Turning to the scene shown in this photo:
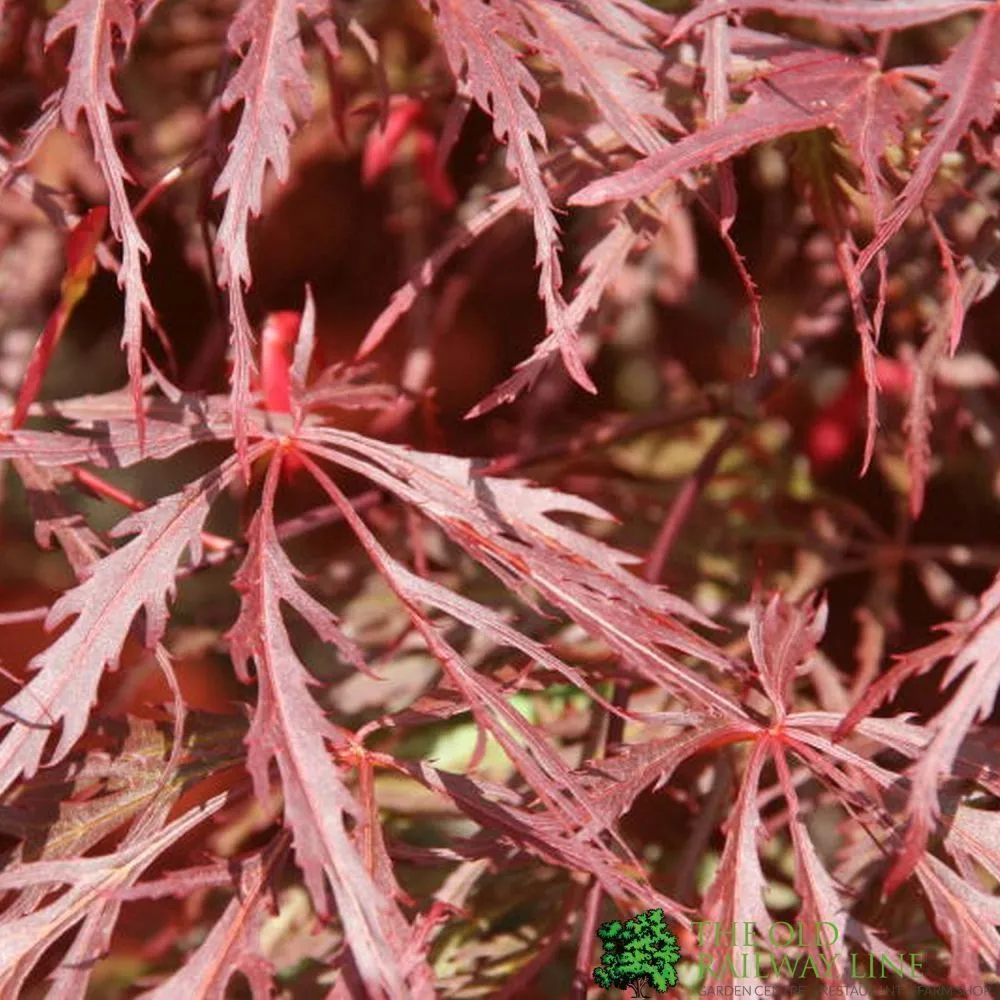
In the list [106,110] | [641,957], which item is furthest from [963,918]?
[106,110]

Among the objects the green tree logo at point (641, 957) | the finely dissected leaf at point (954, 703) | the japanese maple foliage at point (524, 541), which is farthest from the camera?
the green tree logo at point (641, 957)

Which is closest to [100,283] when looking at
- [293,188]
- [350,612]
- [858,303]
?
[293,188]

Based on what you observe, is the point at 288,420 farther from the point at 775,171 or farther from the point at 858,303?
the point at 775,171

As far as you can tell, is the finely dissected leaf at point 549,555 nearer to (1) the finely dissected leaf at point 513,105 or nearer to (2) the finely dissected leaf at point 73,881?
(1) the finely dissected leaf at point 513,105

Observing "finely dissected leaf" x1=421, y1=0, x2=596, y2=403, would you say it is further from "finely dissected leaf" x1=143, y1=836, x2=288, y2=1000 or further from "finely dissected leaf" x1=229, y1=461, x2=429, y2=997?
"finely dissected leaf" x1=143, y1=836, x2=288, y2=1000

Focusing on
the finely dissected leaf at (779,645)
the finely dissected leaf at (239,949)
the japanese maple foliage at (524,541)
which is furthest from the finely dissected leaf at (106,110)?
the finely dissected leaf at (779,645)

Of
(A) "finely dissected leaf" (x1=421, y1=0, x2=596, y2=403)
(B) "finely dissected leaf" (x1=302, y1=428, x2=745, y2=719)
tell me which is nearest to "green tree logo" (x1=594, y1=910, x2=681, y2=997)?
(B) "finely dissected leaf" (x1=302, y1=428, x2=745, y2=719)

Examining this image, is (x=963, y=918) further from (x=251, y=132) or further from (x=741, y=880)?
(x=251, y=132)
